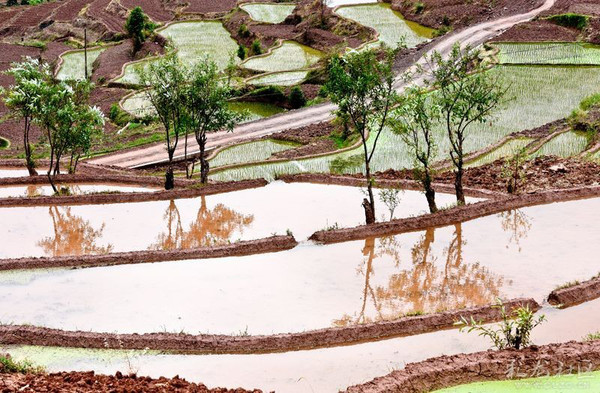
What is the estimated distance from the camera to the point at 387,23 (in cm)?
6247

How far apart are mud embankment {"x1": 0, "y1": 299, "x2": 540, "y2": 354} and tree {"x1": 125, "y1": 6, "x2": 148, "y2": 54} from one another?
47.6m

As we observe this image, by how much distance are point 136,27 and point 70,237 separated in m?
41.5

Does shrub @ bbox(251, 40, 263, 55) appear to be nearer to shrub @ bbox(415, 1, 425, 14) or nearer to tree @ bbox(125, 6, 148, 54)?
tree @ bbox(125, 6, 148, 54)

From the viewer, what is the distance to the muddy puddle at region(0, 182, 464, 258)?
23.8 metres

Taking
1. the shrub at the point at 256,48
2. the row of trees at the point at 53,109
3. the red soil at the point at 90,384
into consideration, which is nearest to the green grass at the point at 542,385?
the red soil at the point at 90,384

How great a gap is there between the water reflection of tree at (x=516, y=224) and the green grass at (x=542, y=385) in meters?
Result: 7.90

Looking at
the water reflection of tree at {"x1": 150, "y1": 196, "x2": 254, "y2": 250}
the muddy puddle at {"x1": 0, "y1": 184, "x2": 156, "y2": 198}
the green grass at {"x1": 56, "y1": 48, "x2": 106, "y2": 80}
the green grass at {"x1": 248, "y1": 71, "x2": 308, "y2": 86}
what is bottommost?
the water reflection of tree at {"x1": 150, "y1": 196, "x2": 254, "y2": 250}

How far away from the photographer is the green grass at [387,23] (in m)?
58.4

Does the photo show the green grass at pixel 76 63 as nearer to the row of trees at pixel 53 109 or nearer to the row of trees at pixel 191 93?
the row of trees at pixel 53 109

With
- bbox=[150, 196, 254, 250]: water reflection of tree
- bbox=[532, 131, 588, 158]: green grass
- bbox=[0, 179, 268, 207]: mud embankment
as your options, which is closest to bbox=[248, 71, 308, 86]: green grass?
bbox=[532, 131, 588, 158]: green grass

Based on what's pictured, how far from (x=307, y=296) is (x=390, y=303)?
1.84 metres

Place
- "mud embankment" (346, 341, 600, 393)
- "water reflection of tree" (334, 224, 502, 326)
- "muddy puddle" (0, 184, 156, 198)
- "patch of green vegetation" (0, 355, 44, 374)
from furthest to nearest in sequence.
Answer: "muddy puddle" (0, 184, 156, 198), "water reflection of tree" (334, 224, 502, 326), "patch of green vegetation" (0, 355, 44, 374), "mud embankment" (346, 341, 600, 393)

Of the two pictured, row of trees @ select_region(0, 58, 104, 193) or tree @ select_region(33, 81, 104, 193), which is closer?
row of trees @ select_region(0, 58, 104, 193)

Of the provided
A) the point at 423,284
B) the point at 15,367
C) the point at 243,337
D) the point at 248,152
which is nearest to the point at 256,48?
the point at 248,152
